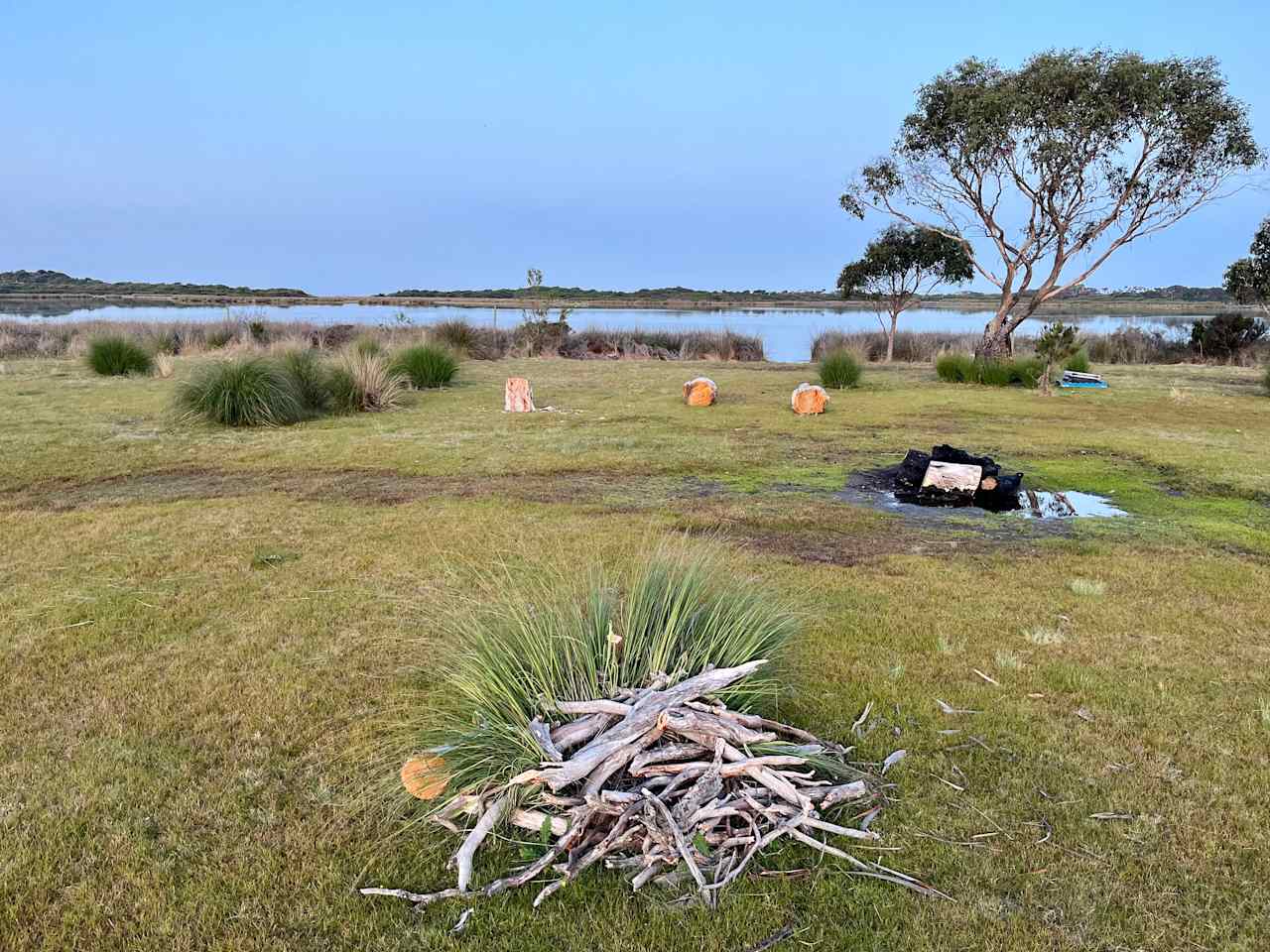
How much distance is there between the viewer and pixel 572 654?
8.95 feet

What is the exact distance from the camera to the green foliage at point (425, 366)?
1462 centimetres

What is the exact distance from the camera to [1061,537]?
5668 mm

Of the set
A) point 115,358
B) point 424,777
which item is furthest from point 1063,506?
point 115,358

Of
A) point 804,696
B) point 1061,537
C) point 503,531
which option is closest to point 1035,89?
point 1061,537

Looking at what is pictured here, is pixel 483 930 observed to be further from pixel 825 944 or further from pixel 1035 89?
pixel 1035 89

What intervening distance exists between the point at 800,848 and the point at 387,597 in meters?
2.62

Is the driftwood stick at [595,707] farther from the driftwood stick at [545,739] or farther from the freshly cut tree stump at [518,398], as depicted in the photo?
the freshly cut tree stump at [518,398]

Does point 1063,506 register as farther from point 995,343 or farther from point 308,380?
point 995,343

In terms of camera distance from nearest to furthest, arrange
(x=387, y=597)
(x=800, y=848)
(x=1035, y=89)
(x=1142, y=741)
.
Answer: (x=800, y=848), (x=1142, y=741), (x=387, y=597), (x=1035, y=89)

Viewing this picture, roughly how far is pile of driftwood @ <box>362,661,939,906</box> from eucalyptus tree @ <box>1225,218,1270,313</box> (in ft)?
72.9

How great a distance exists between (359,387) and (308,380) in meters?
0.73

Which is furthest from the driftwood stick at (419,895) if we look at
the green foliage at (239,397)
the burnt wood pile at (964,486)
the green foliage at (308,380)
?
the green foliage at (308,380)

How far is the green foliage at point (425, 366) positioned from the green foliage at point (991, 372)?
10.8 m

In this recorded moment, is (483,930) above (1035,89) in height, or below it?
below
